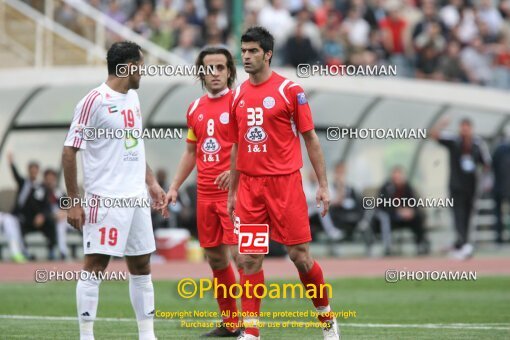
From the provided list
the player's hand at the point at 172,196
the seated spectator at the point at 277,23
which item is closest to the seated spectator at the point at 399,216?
the seated spectator at the point at 277,23

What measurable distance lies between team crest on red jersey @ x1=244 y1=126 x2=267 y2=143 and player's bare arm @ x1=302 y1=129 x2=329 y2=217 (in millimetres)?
356

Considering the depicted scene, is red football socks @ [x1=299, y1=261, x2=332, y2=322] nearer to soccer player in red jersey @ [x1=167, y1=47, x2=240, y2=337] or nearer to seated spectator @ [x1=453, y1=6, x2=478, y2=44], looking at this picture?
soccer player in red jersey @ [x1=167, y1=47, x2=240, y2=337]

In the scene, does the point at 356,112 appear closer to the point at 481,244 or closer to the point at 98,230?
the point at 481,244

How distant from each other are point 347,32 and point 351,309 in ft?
43.0

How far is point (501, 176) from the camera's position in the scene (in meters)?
24.3

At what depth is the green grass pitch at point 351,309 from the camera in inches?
447

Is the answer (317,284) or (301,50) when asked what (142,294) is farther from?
(301,50)

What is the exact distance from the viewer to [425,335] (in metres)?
11.1

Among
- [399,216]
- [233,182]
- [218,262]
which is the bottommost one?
[399,216]

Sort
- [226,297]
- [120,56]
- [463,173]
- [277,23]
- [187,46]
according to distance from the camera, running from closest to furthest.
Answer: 1. [120,56]
2. [226,297]
3. [463,173]
4. [187,46]
5. [277,23]

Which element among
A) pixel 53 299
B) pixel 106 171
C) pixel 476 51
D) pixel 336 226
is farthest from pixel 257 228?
pixel 476 51

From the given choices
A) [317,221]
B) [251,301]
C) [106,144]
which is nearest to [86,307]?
[106,144]

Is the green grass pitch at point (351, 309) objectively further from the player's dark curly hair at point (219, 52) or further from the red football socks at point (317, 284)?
the player's dark curly hair at point (219, 52)

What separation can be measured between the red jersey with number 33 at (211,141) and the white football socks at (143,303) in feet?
6.22
